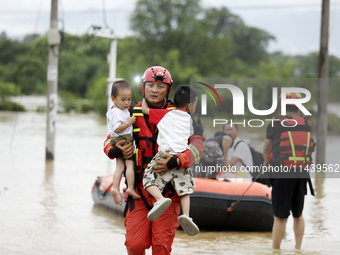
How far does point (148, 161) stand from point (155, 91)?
542 mm

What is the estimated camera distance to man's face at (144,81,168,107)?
396 centimetres

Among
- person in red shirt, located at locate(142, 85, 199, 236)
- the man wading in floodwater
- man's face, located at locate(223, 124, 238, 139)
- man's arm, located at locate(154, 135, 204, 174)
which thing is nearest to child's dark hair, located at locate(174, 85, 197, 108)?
person in red shirt, located at locate(142, 85, 199, 236)

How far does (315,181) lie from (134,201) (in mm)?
8599

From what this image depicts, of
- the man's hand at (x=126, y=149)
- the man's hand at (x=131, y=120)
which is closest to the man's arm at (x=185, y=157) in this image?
the man's hand at (x=126, y=149)

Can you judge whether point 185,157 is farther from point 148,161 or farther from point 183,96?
point 183,96

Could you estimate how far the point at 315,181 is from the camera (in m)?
11.8

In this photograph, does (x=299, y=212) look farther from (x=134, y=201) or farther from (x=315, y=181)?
(x=315, y=181)

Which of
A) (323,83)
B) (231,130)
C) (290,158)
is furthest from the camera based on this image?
(323,83)

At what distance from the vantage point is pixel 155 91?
13.0 feet

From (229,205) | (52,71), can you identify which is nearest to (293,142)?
(229,205)

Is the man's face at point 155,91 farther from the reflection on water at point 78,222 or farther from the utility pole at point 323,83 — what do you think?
the utility pole at point 323,83

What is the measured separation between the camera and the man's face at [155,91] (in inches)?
156

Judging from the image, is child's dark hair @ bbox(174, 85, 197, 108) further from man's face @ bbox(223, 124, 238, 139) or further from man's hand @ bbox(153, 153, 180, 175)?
man's face @ bbox(223, 124, 238, 139)

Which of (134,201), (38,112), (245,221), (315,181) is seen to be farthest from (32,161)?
(38,112)
